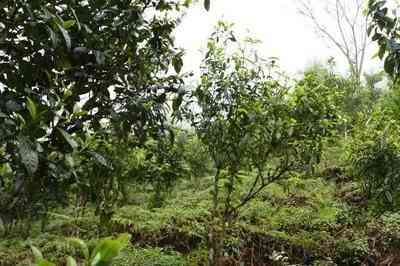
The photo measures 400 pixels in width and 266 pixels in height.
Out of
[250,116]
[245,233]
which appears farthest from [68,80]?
[245,233]

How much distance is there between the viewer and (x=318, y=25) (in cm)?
1942

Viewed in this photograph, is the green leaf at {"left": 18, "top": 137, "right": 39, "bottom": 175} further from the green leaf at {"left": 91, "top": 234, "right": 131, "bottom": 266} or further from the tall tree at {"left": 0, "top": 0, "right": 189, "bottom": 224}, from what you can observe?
the green leaf at {"left": 91, "top": 234, "right": 131, "bottom": 266}

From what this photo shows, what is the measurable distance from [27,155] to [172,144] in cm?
82

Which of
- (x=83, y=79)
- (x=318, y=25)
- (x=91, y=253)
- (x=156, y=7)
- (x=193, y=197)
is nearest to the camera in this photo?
(x=91, y=253)

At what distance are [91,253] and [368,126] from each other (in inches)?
201

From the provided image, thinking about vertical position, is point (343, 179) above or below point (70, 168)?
above

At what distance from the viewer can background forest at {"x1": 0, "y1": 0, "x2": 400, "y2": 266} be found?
1524 millimetres

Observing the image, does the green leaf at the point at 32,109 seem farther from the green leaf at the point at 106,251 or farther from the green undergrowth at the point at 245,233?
the green undergrowth at the point at 245,233

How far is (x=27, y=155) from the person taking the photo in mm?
1230

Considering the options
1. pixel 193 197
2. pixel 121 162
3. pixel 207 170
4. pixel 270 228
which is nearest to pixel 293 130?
pixel 121 162

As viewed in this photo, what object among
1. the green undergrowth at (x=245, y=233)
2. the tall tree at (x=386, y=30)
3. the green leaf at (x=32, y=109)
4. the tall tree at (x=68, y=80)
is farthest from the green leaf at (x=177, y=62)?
the green undergrowth at (x=245, y=233)

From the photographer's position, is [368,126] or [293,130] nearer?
[293,130]

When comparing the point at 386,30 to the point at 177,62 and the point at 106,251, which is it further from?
the point at 106,251

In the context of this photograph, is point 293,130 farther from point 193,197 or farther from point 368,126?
point 193,197
